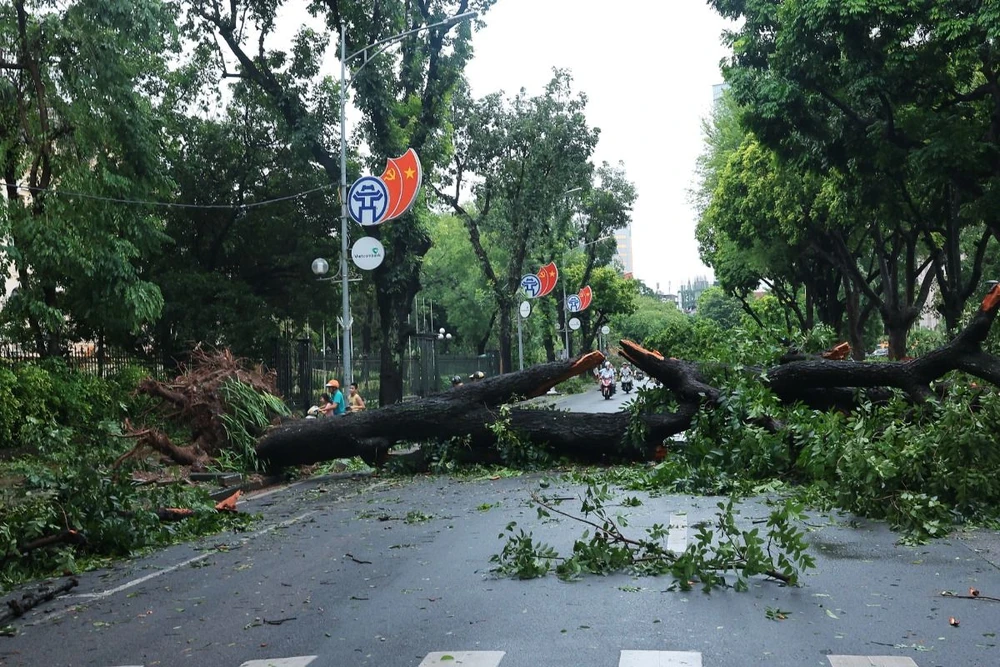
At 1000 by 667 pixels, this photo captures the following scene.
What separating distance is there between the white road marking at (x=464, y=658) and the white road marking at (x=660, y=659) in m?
0.66

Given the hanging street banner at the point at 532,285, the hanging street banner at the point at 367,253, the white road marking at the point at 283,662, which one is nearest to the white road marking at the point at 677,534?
the white road marking at the point at 283,662

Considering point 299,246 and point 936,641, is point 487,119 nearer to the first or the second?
point 299,246

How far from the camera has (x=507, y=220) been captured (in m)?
41.4

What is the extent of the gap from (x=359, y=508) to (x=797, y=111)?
1381 cm

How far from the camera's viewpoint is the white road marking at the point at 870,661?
5152 millimetres

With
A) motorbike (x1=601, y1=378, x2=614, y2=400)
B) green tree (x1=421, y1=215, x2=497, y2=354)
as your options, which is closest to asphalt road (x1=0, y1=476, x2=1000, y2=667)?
motorbike (x1=601, y1=378, x2=614, y2=400)

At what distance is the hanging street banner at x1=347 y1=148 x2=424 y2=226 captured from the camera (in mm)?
23094

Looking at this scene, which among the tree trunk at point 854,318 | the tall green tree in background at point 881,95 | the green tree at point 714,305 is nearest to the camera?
the tall green tree in background at point 881,95

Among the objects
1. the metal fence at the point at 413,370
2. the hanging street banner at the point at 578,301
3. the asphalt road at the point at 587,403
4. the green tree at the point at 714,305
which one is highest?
the green tree at the point at 714,305

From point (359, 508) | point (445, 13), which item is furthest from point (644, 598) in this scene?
point (445, 13)

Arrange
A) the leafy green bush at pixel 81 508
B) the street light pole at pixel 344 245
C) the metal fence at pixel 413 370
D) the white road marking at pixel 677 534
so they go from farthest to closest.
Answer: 1. the metal fence at pixel 413 370
2. the street light pole at pixel 344 245
3. the leafy green bush at pixel 81 508
4. the white road marking at pixel 677 534

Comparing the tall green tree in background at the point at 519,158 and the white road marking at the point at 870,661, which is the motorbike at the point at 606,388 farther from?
the white road marking at the point at 870,661

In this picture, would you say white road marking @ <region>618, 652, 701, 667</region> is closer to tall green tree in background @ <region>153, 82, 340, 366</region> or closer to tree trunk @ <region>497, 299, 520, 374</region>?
tall green tree in background @ <region>153, 82, 340, 366</region>

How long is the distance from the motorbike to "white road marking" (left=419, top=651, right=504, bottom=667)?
40.7m
